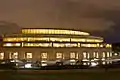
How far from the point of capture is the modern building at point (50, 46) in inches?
4668

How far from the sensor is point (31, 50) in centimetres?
11888

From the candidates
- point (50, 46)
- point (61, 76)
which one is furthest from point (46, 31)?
point (61, 76)

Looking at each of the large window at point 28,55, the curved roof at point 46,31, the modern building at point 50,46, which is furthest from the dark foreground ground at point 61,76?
the curved roof at point 46,31

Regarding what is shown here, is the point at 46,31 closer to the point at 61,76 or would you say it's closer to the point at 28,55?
the point at 28,55

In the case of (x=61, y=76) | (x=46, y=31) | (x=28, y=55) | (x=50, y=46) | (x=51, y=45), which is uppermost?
(x=46, y=31)

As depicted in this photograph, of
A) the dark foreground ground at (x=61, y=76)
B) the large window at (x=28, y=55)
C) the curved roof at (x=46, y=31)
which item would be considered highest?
the curved roof at (x=46, y=31)

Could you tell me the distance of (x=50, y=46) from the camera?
121 meters

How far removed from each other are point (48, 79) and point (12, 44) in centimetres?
9052

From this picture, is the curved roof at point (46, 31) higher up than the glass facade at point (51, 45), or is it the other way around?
the curved roof at point (46, 31)

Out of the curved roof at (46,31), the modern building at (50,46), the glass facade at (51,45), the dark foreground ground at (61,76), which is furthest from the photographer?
the curved roof at (46,31)

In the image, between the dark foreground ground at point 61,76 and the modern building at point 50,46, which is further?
the modern building at point 50,46

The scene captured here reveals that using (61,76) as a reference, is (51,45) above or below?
above

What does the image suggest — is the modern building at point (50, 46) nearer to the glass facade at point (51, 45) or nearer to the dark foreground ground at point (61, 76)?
the glass facade at point (51, 45)

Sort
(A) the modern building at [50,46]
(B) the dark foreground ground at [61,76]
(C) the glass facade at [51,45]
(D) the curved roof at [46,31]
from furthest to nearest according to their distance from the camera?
(D) the curved roof at [46,31]
(C) the glass facade at [51,45]
(A) the modern building at [50,46]
(B) the dark foreground ground at [61,76]
